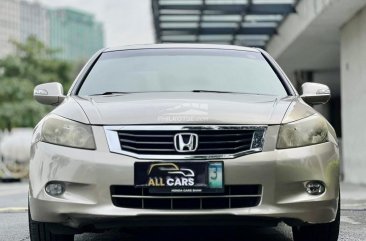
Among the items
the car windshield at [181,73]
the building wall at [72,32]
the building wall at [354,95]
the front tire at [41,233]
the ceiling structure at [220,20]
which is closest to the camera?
the front tire at [41,233]

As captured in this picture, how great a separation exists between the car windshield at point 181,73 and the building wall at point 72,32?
162 meters

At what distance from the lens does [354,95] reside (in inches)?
584

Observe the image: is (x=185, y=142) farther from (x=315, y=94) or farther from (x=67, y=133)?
(x=315, y=94)

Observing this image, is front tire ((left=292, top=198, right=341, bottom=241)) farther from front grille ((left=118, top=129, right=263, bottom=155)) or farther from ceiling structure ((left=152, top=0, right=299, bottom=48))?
ceiling structure ((left=152, top=0, right=299, bottom=48))

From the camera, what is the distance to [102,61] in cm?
512

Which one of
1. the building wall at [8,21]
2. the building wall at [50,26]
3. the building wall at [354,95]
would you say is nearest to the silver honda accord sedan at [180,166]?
the building wall at [354,95]

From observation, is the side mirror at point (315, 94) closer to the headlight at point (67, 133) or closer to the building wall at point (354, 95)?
the headlight at point (67, 133)

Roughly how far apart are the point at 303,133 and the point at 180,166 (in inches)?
30.8

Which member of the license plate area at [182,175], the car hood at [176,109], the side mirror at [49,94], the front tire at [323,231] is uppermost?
the side mirror at [49,94]

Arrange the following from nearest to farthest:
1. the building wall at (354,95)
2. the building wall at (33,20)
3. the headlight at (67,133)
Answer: the headlight at (67,133)
the building wall at (354,95)
the building wall at (33,20)

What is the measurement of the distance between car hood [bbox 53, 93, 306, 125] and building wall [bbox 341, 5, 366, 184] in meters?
10.1

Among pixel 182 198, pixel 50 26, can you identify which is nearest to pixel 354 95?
pixel 182 198

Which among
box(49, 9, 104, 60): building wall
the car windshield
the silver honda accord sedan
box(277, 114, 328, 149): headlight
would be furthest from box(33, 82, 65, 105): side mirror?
box(49, 9, 104, 60): building wall

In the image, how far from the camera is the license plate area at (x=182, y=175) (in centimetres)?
362
